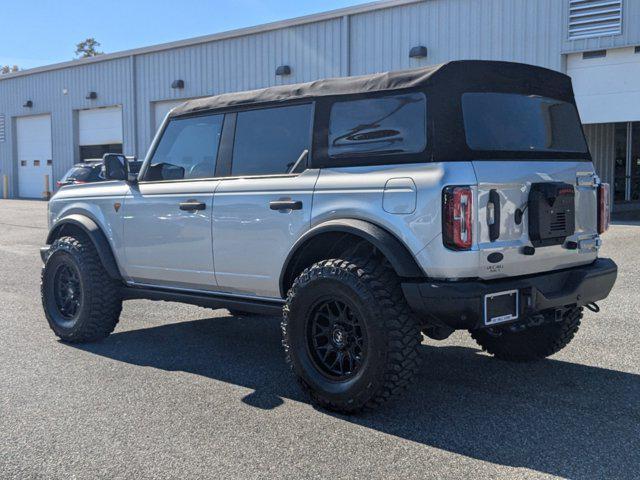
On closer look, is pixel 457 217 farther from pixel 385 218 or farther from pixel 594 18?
pixel 594 18

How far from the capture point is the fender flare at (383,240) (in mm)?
3918

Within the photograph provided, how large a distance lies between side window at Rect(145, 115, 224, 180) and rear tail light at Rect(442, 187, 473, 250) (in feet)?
6.77

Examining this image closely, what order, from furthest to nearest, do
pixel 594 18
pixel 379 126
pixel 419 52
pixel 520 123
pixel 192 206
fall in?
1. pixel 419 52
2. pixel 594 18
3. pixel 192 206
4. pixel 520 123
5. pixel 379 126

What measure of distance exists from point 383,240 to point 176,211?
194cm

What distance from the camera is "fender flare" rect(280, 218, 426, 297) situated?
392 cm

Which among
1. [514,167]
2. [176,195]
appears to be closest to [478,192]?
[514,167]

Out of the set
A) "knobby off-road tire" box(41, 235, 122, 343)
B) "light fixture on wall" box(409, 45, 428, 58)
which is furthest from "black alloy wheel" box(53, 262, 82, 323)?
"light fixture on wall" box(409, 45, 428, 58)

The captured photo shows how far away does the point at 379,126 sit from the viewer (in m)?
4.30

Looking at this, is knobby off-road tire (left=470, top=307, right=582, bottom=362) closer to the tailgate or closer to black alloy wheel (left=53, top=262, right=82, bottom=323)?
the tailgate

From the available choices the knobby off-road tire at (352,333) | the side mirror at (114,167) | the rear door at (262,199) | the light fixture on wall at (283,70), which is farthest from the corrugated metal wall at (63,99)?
the knobby off-road tire at (352,333)

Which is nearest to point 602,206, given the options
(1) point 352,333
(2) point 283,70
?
(1) point 352,333

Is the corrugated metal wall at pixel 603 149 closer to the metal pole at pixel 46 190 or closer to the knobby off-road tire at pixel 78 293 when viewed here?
the knobby off-road tire at pixel 78 293

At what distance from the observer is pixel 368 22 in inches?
797

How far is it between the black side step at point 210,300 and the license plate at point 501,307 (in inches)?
58.1
